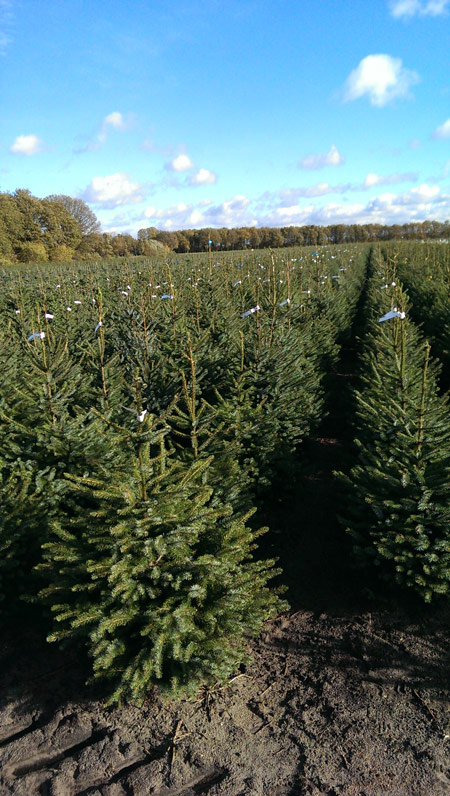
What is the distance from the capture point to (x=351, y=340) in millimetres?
14359

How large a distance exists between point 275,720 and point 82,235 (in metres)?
68.1

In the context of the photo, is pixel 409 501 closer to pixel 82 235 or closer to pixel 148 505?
pixel 148 505

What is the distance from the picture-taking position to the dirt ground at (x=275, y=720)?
8.51ft

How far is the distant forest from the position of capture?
171ft

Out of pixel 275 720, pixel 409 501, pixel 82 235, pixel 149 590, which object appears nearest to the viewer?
pixel 149 590

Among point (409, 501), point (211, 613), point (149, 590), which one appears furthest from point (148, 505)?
point (409, 501)

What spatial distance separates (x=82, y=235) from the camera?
63.6m

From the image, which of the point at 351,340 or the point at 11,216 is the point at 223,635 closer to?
the point at 351,340

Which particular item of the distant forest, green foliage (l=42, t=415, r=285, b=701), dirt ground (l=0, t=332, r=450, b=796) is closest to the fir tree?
dirt ground (l=0, t=332, r=450, b=796)

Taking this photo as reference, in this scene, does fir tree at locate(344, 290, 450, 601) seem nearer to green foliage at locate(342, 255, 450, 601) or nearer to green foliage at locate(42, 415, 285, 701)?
green foliage at locate(342, 255, 450, 601)

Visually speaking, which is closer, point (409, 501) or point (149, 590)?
point (149, 590)

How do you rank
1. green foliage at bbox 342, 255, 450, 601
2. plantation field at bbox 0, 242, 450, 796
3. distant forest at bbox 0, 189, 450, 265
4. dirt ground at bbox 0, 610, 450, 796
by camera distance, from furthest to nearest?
distant forest at bbox 0, 189, 450, 265 < green foliage at bbox 342, 255, 450, 601 < plantation field at bbox 0, 242, 450, 796 < dirt ground at bbox 0, 610, 450, 796

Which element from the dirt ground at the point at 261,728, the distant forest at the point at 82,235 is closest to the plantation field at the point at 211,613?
the dirt ground at the point at 261,728

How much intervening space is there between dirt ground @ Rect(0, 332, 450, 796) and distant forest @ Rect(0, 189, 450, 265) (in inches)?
1636
